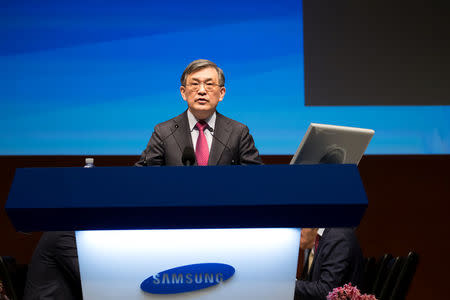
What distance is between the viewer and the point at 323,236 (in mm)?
2381

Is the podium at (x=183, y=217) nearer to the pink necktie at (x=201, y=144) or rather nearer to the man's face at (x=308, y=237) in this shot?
the pink necktie at (x=201, y=144)

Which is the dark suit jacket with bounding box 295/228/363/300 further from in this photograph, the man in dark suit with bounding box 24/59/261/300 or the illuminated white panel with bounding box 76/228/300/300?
the illuminated white panel with bounding box 76/228/300/300

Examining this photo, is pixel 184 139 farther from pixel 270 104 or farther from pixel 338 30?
pixel 338 30

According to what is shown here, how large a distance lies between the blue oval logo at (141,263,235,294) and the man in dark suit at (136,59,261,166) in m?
0.90

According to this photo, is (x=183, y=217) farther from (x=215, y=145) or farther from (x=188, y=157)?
(x=215, y=145)

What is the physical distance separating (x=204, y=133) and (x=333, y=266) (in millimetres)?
819

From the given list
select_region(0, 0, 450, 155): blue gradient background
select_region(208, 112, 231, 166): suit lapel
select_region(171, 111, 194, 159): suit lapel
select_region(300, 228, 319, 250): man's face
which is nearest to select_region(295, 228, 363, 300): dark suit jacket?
select_region(300, 228, 319, 250): man's face

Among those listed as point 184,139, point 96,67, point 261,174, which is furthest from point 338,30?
point 261,174

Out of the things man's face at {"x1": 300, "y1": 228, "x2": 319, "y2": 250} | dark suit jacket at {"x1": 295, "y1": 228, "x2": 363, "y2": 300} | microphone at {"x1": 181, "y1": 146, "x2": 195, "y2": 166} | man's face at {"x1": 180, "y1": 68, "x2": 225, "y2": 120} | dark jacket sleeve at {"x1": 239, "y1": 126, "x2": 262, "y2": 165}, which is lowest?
dark suit jacket at {"x1": 295, "y1": 228, "x2": 363, "y2": 300}

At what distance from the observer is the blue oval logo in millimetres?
1341

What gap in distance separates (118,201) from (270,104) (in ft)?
8.54

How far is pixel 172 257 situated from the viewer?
1.34 meters

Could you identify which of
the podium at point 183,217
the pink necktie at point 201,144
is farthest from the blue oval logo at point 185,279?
the pink necktie at point 201,144

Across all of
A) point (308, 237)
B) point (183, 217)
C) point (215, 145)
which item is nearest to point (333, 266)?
point (308, 237)
